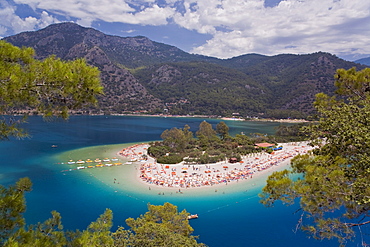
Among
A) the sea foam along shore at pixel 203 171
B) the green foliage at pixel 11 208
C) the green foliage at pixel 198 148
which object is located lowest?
the sea foam along shore at pixel 203 171

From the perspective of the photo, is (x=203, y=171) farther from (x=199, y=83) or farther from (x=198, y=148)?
(x=199, y=83)

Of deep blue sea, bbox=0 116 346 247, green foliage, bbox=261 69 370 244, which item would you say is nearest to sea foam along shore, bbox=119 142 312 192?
deep blue sea, bbox=0 116 346 247

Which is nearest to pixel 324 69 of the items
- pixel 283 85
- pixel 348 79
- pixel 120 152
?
pixel 283 85

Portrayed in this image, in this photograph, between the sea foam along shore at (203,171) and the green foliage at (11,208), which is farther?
the sea foam along shore at (203,171)

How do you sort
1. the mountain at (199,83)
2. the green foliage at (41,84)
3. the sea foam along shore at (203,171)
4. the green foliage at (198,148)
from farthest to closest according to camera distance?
1. the mountain at (199,83)
2. the green foliage at (198,148)
3. the sea foam along shore at (203,171)
4. the green foliage at (41,84)

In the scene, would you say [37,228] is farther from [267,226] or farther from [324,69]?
[324,69]

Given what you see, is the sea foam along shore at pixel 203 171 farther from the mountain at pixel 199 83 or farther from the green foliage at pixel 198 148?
the mountain at pixel 199 83

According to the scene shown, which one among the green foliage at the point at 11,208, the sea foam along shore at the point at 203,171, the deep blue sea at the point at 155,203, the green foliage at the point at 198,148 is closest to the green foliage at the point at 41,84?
the green foliage at the point at 11,208
